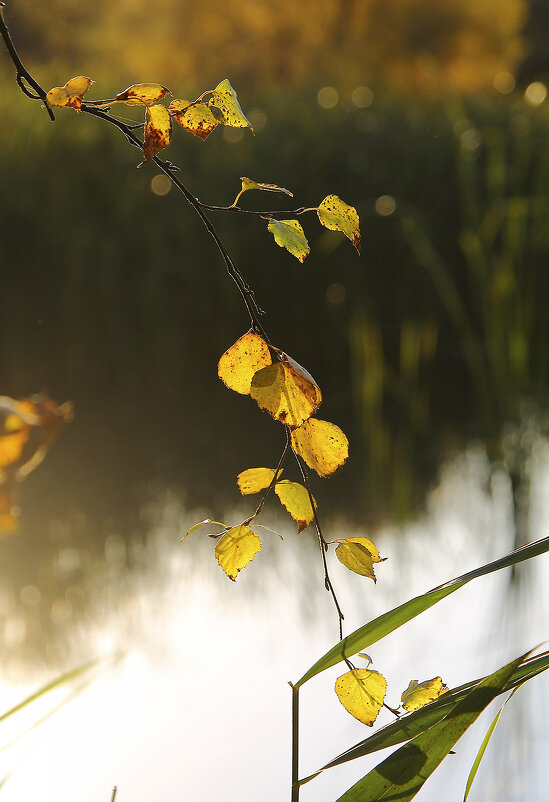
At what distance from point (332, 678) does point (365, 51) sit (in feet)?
20.8

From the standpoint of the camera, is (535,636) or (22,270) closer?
(535,636)

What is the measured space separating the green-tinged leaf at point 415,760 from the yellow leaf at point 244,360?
0.35 feet

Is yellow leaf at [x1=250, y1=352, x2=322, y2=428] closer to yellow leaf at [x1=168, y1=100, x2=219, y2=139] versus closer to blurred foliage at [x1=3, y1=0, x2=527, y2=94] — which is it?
yellow leaf at [x1=168, y1=100, x2=219, y2=139]

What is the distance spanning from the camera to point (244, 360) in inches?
8.4

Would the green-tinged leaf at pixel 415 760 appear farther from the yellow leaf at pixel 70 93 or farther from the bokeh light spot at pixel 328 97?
the bokeh light spot at pixel 328 97

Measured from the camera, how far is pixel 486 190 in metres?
1.71

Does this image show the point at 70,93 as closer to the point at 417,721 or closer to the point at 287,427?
the point at 287,427

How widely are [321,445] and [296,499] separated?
26mm

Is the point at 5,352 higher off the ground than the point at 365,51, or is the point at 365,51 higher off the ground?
the point at 365,51

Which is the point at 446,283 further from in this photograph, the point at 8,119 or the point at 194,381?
the point at 8,119

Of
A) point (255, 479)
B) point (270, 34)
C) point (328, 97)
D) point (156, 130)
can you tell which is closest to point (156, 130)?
point (156, 130)

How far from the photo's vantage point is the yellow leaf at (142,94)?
187mm

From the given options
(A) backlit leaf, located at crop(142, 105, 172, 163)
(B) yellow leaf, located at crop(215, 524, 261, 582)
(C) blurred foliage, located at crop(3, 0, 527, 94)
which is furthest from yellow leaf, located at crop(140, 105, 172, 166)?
(C) blurred foliage, located at crop(3, 0, 527, 94)

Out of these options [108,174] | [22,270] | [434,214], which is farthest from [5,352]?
[434,214]
